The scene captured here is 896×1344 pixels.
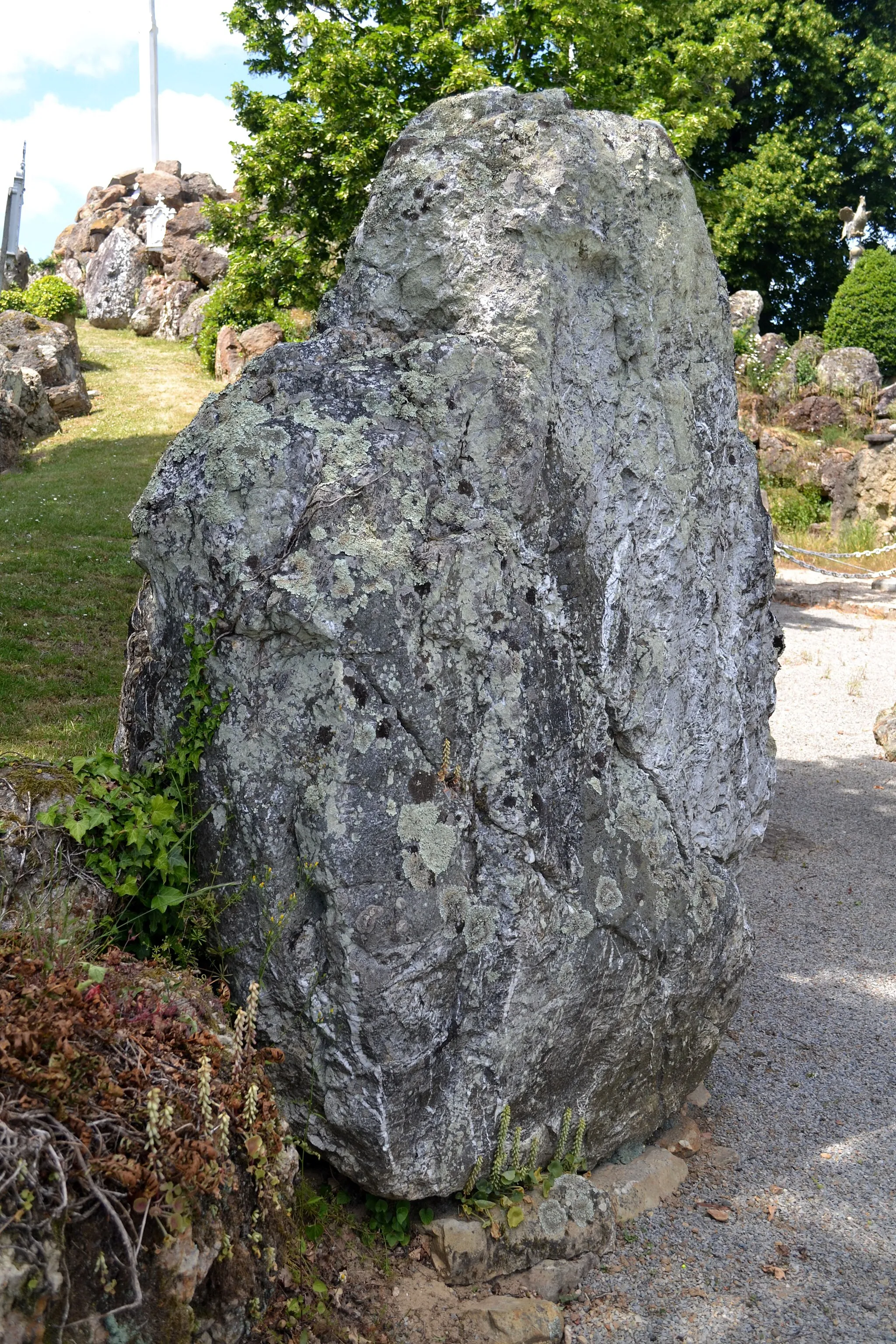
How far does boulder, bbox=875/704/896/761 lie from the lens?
899 cm

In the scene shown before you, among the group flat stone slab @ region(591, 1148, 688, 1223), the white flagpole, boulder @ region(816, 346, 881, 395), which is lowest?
flat stone slab @ region(591, 1148, 688, 1223)

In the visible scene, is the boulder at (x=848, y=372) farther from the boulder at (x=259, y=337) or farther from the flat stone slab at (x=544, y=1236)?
the flat stone slab at (x=544, y=1236)

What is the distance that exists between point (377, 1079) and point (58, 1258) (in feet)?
3.74

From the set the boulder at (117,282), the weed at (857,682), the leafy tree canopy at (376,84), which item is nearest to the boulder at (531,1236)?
the weed at (857,682)

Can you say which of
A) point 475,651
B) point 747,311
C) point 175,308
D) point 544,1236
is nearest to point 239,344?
point 175,308

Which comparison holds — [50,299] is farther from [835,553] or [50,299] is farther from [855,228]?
[855,228]

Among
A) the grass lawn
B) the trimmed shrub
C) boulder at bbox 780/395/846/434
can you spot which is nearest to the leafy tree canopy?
the grass lawn

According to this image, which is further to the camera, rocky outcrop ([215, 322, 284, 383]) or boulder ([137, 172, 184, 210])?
boulder ([137, 172, 184, 210])

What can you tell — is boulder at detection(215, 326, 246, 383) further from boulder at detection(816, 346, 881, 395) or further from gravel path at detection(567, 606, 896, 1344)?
gravel path at detection(567, 606, 896, 1344)

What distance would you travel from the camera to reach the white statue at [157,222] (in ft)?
102

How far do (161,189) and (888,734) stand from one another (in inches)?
1231

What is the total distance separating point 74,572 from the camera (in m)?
9.89

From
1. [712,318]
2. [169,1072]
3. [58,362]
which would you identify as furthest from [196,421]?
[58,362]

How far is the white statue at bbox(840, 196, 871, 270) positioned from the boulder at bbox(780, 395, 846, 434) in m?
5.71
